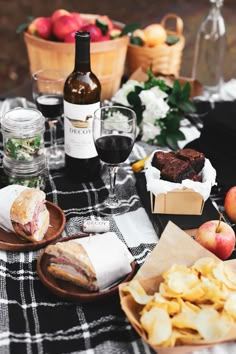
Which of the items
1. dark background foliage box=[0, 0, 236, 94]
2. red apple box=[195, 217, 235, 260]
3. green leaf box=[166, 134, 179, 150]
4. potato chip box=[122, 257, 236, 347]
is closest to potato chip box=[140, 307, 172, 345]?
potato chip box=[122, 257, 236, 347]

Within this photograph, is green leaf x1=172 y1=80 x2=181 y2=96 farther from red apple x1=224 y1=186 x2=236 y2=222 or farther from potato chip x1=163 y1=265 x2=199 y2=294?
potato chip x1=163 y1=265 x2=199 y2=294

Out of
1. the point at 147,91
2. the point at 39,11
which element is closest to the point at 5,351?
the point at 147,91

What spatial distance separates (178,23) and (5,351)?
1.40 m

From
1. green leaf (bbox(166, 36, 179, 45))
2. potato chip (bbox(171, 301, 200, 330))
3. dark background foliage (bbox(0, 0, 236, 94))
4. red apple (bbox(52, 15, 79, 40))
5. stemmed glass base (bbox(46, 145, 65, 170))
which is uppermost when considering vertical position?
red apple (bbox(52, 15, 79, 40))

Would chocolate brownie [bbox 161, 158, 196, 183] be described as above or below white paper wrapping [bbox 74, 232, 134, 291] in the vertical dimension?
above

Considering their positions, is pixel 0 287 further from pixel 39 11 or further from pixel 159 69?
pixel 39 11

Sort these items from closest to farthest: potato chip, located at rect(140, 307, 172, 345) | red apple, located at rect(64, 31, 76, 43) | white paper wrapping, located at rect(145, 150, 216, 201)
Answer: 1. potato chip, located at rect(140, 307, 172, 345)
2. white paper wrapping, located at rect(145, 150, 216, 201)
3. red apple, located at rect(64, 31, 76, 43)

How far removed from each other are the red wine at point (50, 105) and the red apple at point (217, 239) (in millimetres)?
517

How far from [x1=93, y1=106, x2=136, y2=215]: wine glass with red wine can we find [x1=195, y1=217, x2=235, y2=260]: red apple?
237mm

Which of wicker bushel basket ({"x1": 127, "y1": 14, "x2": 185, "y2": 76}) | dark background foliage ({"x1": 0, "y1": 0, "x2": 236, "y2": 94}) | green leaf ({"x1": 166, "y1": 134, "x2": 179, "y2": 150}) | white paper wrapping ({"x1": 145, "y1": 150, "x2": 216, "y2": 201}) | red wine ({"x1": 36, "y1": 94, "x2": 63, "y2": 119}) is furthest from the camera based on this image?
dark background foliage ({"x1": 0, "y1": 0, "x2": 236, "y2": 94})

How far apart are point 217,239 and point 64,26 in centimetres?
92

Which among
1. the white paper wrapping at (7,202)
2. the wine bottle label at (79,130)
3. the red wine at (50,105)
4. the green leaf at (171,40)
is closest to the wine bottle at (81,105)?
the wine bottle label at (79,130)

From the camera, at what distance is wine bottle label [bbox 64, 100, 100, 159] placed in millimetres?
1209

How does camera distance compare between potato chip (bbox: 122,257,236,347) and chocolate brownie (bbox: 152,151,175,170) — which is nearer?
potato chip (bbox: 122,257,236,347)
